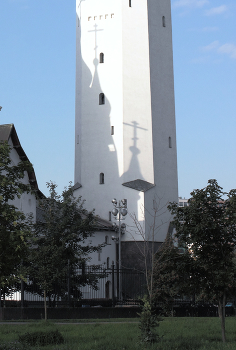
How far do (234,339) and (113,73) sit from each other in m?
34.3

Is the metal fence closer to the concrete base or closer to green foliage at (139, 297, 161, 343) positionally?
the concrete base

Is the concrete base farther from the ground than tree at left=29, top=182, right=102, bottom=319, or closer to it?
closer to it

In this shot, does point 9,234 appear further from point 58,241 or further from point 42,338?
point 58,241

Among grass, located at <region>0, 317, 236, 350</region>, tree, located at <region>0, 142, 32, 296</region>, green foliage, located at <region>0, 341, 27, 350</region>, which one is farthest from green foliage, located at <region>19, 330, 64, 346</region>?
tree, located at <region>0, 142, 32, 296</region>

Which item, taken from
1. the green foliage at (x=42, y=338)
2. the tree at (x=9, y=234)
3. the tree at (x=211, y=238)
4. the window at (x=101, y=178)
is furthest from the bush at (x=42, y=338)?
the window at (x=101, y=178)

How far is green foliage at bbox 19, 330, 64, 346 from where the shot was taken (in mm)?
12531

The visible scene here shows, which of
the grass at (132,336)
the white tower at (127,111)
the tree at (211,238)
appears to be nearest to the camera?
the grass at (132,336)

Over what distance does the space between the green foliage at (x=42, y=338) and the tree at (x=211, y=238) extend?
3.99 meters

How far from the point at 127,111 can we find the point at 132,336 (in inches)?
1248

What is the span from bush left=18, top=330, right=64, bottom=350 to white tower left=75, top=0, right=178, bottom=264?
2931cm

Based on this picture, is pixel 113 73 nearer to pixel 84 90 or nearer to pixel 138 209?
pixel 84 90

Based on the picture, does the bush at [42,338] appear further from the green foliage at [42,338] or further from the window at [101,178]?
the window at [101,178]

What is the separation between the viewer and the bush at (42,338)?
12531 millimetres

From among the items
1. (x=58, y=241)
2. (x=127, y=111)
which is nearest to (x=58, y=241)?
(x=58, y=241)
